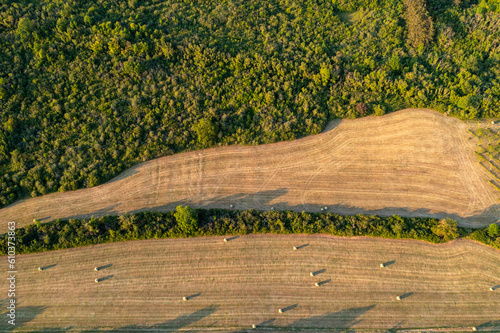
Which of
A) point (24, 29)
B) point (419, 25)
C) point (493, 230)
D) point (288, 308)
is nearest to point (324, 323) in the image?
point (288, 308)

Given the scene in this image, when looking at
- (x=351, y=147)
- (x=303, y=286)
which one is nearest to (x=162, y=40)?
(x=351, y=147)

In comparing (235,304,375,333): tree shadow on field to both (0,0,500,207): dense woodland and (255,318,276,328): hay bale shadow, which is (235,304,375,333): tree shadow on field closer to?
(255,318,276,328): hay bale shadow

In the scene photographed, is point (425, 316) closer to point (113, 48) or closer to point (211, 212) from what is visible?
point (211, 212)

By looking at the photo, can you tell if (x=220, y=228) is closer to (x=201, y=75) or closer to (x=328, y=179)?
(x=328, y=179)

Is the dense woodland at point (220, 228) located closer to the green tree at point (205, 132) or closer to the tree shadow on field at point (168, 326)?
the tree shadow on field at point (168, 326)

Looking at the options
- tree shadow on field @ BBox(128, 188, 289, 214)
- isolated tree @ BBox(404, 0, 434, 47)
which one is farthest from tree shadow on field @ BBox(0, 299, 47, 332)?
isolated tree @ BBox(404, 0, 434, 47)

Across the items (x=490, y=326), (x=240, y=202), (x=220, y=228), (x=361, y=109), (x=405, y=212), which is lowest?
(x=490, y=326)
